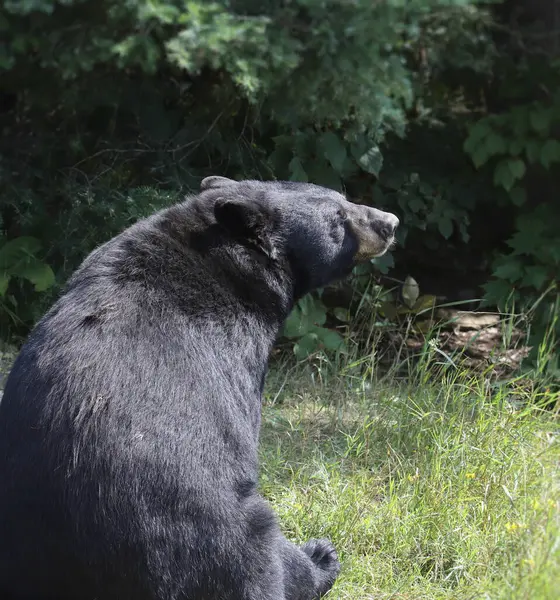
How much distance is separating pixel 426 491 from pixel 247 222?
160cm

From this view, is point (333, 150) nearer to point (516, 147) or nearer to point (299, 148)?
point (299, 148)

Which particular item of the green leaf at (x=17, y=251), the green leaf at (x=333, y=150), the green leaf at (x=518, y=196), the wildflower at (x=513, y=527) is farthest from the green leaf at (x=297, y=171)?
the wildflower at (x=513, y=527)

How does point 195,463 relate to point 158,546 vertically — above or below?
above

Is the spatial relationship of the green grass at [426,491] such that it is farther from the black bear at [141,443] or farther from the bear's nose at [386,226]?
the bear's nose at [386,226]

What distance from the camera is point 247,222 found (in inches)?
151

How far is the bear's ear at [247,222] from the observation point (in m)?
3.79

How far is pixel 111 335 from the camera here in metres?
3.21

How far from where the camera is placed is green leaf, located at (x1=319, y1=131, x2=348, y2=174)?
20.2 ft

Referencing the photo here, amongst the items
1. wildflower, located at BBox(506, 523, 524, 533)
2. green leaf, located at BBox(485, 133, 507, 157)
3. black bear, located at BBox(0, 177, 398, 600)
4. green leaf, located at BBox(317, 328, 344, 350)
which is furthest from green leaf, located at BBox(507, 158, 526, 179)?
black bear, located at BBox(0, 177, 398, 600)

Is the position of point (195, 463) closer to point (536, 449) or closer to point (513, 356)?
point (536, 449)

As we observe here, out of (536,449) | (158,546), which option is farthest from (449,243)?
(158,546)

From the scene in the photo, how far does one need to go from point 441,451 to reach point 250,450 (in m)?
1.46

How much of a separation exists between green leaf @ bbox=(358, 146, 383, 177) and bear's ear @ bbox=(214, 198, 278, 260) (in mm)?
2546

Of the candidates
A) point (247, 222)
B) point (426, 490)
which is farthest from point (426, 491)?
point (247, 222)
